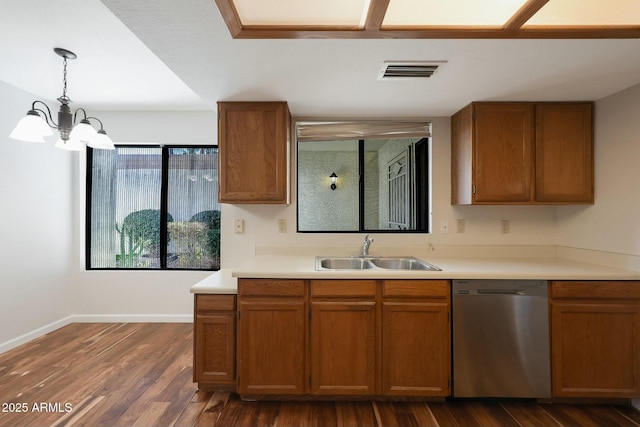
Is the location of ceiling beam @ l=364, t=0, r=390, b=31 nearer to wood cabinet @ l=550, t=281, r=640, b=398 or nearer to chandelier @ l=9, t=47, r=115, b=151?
wood cabinet @ l=550, t=281, r=640, b=398

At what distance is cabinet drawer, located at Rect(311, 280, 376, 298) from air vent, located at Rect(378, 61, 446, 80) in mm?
1311

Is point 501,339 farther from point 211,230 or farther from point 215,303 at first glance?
point 211,230

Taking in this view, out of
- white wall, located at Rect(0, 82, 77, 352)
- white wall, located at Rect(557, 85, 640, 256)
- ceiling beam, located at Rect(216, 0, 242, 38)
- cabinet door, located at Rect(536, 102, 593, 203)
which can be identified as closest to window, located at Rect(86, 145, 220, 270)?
white wall, located at Rect(0, 82, 77, 352)

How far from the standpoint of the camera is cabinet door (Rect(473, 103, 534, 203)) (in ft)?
7.88

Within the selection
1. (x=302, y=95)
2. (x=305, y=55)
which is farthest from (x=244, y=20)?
(x=302, y=95)

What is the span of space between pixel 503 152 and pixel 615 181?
763 millimetres

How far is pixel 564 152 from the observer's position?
94.5 inches

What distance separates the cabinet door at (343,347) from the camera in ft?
6.68

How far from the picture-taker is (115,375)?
2410 millimetres

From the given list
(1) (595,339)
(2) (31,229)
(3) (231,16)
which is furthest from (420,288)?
(2) (31,229)

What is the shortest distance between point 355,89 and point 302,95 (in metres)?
0.40

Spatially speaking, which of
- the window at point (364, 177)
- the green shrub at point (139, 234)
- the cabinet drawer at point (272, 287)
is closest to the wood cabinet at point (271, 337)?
the cabinet drawer at point (272, 287)

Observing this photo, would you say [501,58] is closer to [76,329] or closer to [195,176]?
[195,176]

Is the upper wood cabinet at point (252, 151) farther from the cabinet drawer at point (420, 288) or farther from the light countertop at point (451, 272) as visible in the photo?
the cabinet drawer at point (420, 288)
